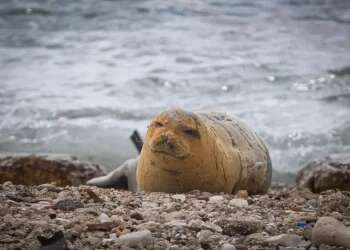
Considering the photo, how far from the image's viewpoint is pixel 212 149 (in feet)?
15.3

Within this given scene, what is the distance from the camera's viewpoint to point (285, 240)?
3.08 meters

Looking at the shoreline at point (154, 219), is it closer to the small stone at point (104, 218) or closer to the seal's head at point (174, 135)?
the small stone at point (104, 218)

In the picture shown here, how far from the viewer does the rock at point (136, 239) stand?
3.01 meters

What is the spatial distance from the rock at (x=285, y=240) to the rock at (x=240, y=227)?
0.53 ft

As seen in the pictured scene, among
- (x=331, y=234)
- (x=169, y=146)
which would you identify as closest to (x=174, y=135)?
(x=169, y=146)

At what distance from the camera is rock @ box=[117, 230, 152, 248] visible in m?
3.01

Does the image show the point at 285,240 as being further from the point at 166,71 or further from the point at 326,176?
the point at 166,71

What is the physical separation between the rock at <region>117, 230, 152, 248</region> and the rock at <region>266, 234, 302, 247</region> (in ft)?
1.73

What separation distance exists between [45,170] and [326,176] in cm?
270

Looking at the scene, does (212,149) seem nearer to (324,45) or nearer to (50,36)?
(324,45)

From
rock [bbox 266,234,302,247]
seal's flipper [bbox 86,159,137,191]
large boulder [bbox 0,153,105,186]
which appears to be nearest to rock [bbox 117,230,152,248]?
rock [bbox 266,234,302,247]

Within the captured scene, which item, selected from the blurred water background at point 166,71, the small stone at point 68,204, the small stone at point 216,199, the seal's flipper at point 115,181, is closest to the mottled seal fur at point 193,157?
the small stone at point 216,199

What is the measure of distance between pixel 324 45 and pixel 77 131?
5965 mm

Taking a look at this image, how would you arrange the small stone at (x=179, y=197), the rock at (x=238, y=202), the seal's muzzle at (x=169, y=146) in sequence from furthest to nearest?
the seal's muzzle at (x=169, y=146)
the small stone at (x=179, y=197)
the rock at (x=238, y=202)
